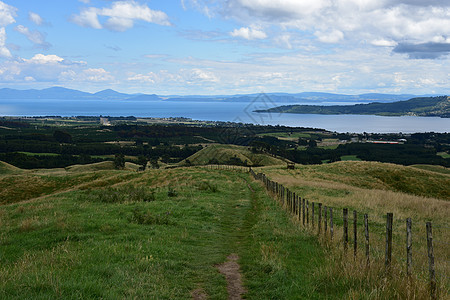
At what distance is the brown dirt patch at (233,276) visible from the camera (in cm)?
825

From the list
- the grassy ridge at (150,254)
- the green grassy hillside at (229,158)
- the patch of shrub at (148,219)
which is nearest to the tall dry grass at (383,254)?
the grassy ridge at (150,254)

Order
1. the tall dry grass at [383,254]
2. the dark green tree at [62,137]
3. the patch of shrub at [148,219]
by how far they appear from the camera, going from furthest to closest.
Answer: the dark green tree at [62,137], the patch of shrub at [148,219], the tall dry grass at [383,254]

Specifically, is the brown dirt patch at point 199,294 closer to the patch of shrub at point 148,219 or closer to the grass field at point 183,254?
the grass field at point 183,254

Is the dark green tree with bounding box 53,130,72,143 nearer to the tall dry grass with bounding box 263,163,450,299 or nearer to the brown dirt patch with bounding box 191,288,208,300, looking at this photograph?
the tall dry grass with bounding box 263,163,450,299

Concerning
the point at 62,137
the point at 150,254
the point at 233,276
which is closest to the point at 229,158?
the point at 150,254

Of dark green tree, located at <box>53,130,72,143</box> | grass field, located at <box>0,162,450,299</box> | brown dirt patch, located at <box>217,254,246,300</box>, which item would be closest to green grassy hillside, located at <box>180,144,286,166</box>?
grass field, located at <box>0,162,450,299</box>

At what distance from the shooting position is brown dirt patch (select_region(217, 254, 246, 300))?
27.1ft

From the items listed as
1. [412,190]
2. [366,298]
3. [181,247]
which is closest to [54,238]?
[181,247]

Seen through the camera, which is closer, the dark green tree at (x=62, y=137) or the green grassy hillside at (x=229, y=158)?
the green grassy hillside at (x=229, y=158)

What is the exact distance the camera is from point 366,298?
6945 millimetres

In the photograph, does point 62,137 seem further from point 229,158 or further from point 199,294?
point 199,294

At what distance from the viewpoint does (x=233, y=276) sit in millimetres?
9453

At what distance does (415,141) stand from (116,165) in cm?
17426

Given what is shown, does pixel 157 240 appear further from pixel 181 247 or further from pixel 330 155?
pixel 330 155
